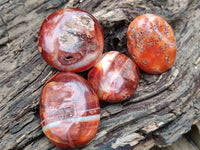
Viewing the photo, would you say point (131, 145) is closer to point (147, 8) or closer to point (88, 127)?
point (88, 127)

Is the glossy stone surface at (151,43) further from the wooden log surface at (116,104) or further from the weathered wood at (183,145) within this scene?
the weathered wood at (183,145)

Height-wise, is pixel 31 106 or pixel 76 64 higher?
pixel 76 64

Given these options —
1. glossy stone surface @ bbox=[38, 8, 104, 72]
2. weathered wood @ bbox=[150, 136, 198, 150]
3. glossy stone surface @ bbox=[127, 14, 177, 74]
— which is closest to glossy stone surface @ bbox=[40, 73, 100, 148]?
glossy stone surface @ bbox=[38, 8, 104, 72]

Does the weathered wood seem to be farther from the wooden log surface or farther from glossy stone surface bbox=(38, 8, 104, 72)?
glossy stone surface bbox=(38, 8, 104, 72)

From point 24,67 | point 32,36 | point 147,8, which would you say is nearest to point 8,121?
point 24,67

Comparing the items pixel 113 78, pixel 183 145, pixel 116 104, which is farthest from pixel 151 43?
pixel 183 145

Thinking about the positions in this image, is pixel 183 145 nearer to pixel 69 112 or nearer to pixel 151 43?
pixel 151 43
